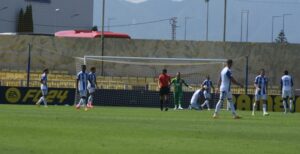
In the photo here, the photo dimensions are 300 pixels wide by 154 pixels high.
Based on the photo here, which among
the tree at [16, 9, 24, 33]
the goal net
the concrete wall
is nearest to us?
the goal net

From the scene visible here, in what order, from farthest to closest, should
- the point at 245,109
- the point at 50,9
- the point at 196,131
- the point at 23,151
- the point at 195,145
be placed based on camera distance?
the point at 50,9 < the point at 245,109 < the point at 196,131 < the point at 195,145 < the point at 23,151

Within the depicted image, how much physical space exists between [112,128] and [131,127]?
814mm

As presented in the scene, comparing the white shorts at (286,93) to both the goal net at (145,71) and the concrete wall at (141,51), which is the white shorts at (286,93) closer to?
the goal net at (145,71)

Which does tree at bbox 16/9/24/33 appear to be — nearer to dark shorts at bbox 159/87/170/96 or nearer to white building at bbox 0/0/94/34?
white building at bbox 0/0/94/34

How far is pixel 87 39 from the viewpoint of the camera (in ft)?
240

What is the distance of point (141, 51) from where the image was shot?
7350 cm

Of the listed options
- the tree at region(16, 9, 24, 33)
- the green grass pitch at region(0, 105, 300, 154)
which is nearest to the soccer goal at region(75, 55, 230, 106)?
the green grass pitch at region(0, 105, 300, 154)

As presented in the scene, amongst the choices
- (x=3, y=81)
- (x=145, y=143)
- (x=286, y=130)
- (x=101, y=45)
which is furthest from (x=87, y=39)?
(x=145, y=143)

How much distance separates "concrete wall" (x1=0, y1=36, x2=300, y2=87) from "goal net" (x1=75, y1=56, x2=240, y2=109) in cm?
838

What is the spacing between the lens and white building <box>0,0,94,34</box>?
105 m

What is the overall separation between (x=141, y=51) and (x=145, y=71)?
635 inches

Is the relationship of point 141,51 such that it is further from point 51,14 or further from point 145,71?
point 51,14

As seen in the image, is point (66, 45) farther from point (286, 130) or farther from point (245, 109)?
point (286, 130)

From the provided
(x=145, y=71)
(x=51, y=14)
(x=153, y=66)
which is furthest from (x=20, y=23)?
(x=153, y=66)
